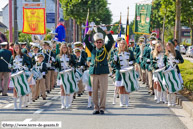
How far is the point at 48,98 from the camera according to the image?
1313cm

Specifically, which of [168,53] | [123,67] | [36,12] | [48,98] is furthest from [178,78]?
[36,12]

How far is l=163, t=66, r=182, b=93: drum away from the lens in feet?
35.9

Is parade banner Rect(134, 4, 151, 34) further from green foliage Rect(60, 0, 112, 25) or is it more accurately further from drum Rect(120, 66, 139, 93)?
green foliage Rect(60, 0, 112, 25)

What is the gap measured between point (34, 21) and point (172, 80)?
9.14 meters

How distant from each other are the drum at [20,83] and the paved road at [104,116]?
0.48 m

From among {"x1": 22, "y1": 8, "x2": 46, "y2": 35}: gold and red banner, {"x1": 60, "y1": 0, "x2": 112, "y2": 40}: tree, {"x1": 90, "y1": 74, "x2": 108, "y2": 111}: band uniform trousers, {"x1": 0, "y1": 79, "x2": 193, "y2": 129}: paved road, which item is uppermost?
{"x1": 60, "y1": 0, "x2": 112, "y2": 40}: tree

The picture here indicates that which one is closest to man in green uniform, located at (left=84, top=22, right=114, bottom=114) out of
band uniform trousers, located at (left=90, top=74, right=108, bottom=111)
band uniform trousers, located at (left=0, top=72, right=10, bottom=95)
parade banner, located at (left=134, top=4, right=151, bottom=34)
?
band uniform trousers, located at (left=90, top=74, right=108, bottom=111)

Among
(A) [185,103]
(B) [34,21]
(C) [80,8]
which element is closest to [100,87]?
(A) [185,103]

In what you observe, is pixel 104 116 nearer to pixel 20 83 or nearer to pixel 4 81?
pixel 20 83

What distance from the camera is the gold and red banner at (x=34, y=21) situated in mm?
18188

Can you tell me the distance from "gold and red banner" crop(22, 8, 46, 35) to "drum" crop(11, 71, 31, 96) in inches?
310

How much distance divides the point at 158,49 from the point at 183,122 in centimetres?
348

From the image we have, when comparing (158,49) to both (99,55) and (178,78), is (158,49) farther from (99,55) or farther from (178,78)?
(99,55)

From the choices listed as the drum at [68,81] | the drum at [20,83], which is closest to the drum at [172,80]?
the drum at [68,81]
